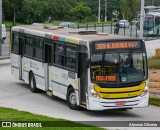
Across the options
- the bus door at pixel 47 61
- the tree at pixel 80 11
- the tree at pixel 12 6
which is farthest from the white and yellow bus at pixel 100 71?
the tree at pixel 80 11

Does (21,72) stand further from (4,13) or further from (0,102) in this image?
(4,13)

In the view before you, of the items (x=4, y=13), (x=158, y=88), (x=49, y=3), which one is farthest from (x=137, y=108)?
(x=49, y=3)

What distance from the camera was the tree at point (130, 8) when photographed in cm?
8729

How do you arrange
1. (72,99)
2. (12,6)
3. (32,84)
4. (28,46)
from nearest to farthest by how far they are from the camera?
(72,99)
(32,84)
(28,46)
(12,6)

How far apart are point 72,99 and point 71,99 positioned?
3.9 inches

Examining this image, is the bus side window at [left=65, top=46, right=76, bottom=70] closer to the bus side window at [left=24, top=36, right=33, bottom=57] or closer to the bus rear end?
the bus rear end

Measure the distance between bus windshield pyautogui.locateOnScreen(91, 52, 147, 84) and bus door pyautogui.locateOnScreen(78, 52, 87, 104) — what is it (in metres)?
0.48

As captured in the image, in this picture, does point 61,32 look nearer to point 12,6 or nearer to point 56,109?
point 56,109

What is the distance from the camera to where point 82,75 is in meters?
19.2

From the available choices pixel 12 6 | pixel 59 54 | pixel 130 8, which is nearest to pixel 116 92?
pixel 59 54

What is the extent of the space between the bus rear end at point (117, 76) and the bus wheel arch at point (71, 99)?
4.30 feet

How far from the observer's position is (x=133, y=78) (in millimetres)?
18875

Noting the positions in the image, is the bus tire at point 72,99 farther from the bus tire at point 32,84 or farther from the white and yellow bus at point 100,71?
the bus tire at point 32,84

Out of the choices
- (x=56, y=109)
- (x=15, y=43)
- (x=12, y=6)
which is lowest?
(x=56, y=109)
